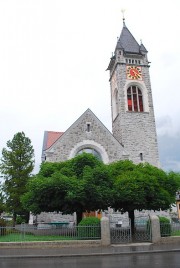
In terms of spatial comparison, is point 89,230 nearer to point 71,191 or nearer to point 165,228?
point 71,191

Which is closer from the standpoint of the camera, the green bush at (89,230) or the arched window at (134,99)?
the green bush at (89,230)

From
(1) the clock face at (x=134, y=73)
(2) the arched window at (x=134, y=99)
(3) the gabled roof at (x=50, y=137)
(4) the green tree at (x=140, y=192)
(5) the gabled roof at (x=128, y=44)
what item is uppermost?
(5) the gabled roof at (x=128, y=44)

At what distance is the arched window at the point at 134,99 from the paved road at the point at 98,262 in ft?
83.8

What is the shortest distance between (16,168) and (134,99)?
17385 millimetres

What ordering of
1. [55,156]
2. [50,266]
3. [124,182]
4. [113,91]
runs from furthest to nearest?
[113,91] → [55,156] → [124,182] → [50,266]

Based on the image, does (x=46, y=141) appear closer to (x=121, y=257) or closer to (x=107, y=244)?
(x=107, y=244)

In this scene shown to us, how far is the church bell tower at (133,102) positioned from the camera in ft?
117

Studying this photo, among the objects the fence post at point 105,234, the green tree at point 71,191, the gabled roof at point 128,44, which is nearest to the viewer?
the fence post at point 105,234

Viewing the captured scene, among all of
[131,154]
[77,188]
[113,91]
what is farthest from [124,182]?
[113,91]

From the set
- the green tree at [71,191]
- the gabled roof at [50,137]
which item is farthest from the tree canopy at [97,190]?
the gabled roof at [50,137]

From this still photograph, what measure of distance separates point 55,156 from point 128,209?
1231cm

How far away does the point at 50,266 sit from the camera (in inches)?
439

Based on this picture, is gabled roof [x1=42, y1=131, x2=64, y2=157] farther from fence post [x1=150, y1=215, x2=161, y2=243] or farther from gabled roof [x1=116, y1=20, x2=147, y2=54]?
fence post [x1=150, y1=215, x2=161, y2=243]

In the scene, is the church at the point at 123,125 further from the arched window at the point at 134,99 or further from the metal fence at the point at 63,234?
the metal fence at the point at 63,234
